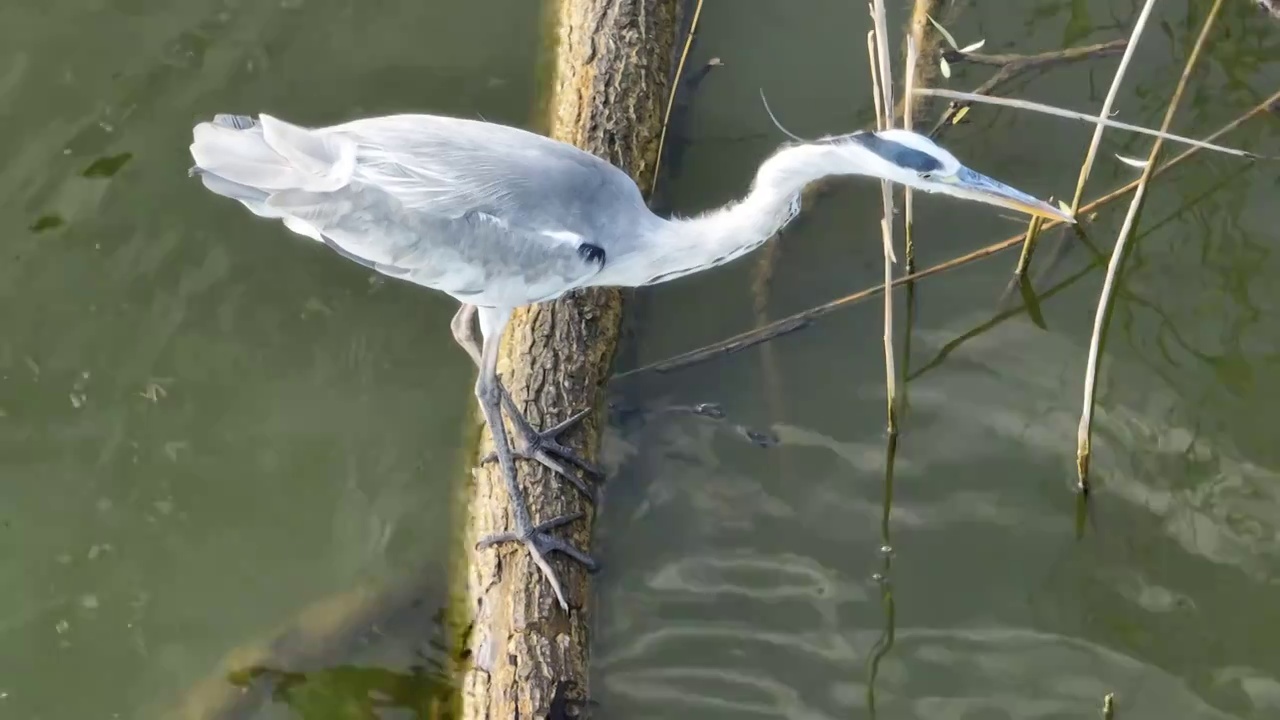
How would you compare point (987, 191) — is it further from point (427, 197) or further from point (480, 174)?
point (427, 197)

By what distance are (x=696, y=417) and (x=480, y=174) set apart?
46.4 inches

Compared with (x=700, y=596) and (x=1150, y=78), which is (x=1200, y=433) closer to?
(x=1150, y=78)

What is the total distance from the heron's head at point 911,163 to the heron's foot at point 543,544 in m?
1.23

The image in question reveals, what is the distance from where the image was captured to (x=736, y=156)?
12.5ft

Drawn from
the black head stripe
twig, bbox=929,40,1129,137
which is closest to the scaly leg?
the black head stripe

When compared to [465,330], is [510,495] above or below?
below

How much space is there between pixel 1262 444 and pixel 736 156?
194 centimetres

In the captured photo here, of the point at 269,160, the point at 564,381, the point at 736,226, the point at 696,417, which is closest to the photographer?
the point at 269,160

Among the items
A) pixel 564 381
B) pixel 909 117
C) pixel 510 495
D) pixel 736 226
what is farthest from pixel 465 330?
pixel 909 117

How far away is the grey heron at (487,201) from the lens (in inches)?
97.1

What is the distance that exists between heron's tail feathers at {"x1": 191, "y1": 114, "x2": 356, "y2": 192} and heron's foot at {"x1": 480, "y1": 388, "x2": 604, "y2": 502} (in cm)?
79

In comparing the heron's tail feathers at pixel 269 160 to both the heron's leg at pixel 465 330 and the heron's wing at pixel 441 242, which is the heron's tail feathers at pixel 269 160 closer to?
the heron's wing at pixel 441 242

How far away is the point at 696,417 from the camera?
3.38m

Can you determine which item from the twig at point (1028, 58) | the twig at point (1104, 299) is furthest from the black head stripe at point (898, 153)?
the twig at point (1028, 58)
